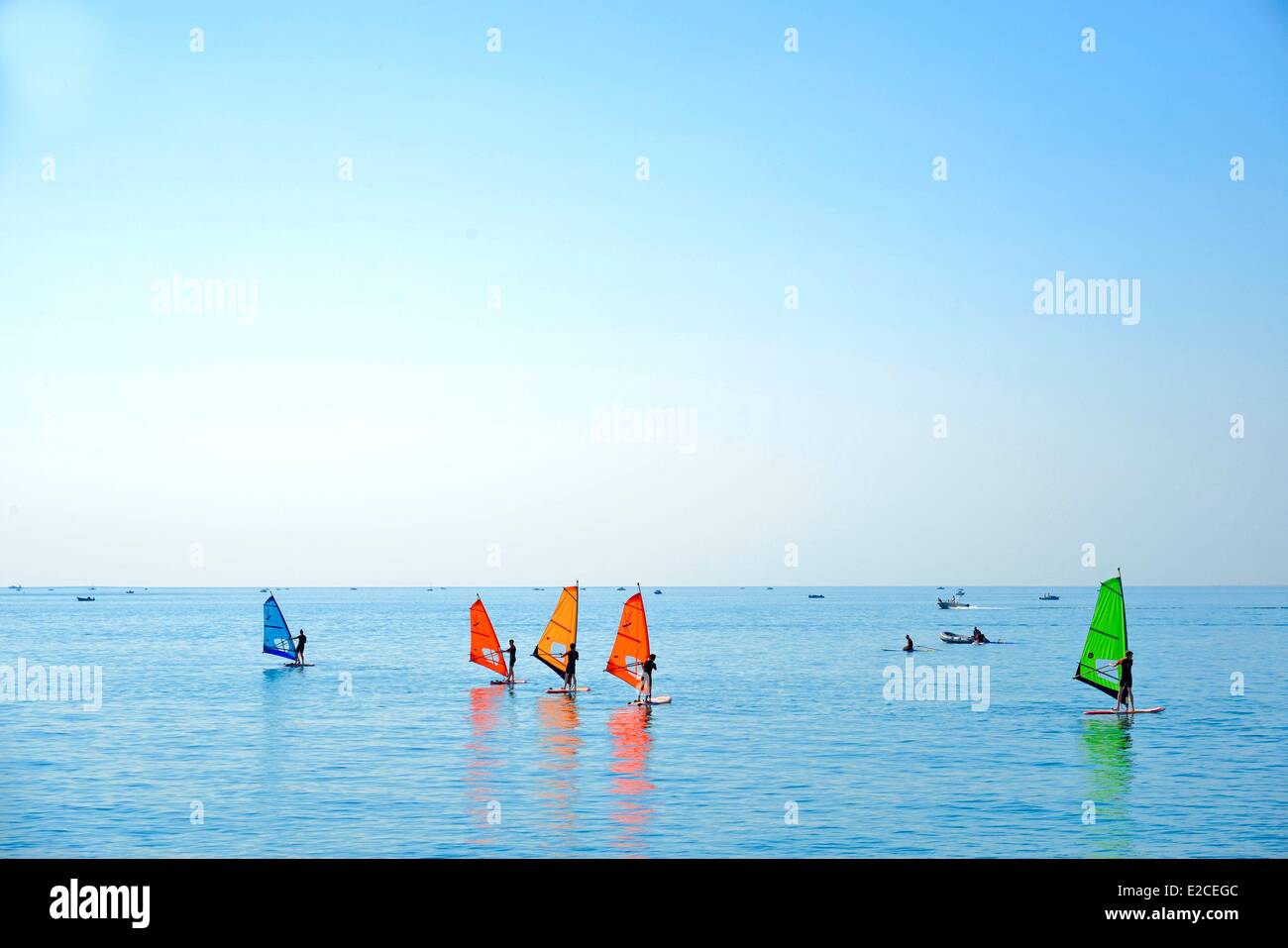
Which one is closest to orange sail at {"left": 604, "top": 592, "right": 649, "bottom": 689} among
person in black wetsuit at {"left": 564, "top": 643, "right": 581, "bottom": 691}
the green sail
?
person in black wetsuit at {"left": 564, "top": 643, "right": 581, "bottom": 691}

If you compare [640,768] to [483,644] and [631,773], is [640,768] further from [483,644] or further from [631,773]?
[483,644]

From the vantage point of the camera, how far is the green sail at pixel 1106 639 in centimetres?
4416

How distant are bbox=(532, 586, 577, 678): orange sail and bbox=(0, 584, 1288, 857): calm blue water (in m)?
2.06

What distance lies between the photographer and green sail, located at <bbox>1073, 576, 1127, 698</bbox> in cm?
4416

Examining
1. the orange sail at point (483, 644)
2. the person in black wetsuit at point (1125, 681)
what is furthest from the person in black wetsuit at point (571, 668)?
the person in black wetsuit at point (1125, 681)

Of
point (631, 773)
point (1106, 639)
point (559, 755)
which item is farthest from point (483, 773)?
point (1106, 639)

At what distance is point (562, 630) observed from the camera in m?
56.1

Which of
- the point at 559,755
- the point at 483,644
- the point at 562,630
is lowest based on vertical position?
the point at 559,755

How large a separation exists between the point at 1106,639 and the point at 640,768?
21.3m

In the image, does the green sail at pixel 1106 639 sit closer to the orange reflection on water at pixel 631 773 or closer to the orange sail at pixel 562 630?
the orange reflection on water at pixel 631 773

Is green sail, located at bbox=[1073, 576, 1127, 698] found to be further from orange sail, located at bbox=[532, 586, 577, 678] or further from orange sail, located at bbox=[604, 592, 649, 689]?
orange sail, located at bbox=[532, 586, 577, 678]

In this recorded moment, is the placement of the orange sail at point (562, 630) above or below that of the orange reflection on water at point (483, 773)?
above

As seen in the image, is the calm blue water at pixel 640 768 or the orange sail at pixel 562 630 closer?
the calm blue water at pixel 640 768

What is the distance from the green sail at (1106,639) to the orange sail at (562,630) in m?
22.1
